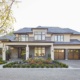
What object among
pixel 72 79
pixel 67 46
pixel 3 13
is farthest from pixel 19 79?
pixel 67 46

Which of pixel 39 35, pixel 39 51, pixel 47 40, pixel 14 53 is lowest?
pixel 14 53

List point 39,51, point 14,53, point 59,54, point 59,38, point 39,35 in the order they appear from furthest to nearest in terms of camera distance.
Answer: point 14,53, point 59,54, point 59,38, point 39,51, point 39,35

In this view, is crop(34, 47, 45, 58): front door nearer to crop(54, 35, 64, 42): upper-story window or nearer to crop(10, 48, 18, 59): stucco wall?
crop(54, 35, 64, 42): upper-story window

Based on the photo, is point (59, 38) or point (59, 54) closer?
point (59, 38)

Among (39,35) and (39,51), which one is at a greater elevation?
(39,35)

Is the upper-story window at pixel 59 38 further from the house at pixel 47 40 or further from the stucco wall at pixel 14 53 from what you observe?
the stucco wall at pixel 14 53

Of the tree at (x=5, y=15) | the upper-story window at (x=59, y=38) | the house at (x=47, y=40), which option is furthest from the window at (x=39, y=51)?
the tree at (x=5, y=15)

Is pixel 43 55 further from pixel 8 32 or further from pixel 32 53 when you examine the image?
pixel 8 32

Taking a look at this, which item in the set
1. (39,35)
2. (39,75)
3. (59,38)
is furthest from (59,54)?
(39,75)

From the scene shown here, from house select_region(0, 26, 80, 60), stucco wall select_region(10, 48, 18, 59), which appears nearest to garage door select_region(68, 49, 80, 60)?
house select_region(0, 26, 80, 60)

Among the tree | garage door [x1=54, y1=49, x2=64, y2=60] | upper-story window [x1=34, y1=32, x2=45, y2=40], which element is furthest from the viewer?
garage door [x1=54, y1=49, x2=64, y2=60]

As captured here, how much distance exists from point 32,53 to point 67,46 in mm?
7919

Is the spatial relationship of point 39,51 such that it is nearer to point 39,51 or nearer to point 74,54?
point 39,51

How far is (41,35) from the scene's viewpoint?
3897cm
